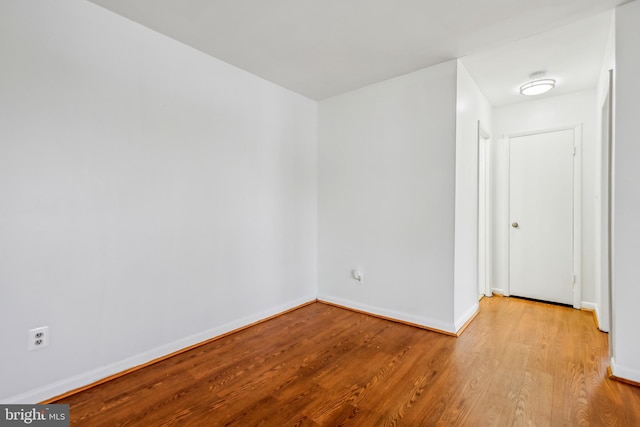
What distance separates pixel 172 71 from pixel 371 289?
2718 millimetres

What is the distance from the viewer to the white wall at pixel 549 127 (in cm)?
332

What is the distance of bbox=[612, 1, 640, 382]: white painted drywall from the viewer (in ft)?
6.35

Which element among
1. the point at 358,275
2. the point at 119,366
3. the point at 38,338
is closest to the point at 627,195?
the point at 358,275

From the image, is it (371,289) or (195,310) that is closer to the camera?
(195,310)

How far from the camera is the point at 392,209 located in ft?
10.2

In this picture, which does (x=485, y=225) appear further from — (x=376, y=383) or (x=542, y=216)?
(x=376, y=383)

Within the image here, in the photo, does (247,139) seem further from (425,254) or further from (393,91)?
(425,254)

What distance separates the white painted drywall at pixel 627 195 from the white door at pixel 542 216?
1.70m

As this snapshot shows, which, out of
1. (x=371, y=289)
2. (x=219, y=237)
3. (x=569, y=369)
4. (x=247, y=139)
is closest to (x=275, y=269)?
(x=219, y=237)

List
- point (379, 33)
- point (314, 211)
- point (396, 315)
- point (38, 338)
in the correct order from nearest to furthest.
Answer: point (38, 338), point (379, 33), point (396, 315), point (314, 211)

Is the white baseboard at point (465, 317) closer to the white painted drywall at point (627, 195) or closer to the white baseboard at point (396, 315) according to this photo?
the white baseboard at point (396, 315)

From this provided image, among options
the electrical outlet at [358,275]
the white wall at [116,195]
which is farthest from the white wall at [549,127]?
the white wall at [116,195]

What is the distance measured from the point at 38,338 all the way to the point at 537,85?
4.53 metres

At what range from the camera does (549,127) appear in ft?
11.6
